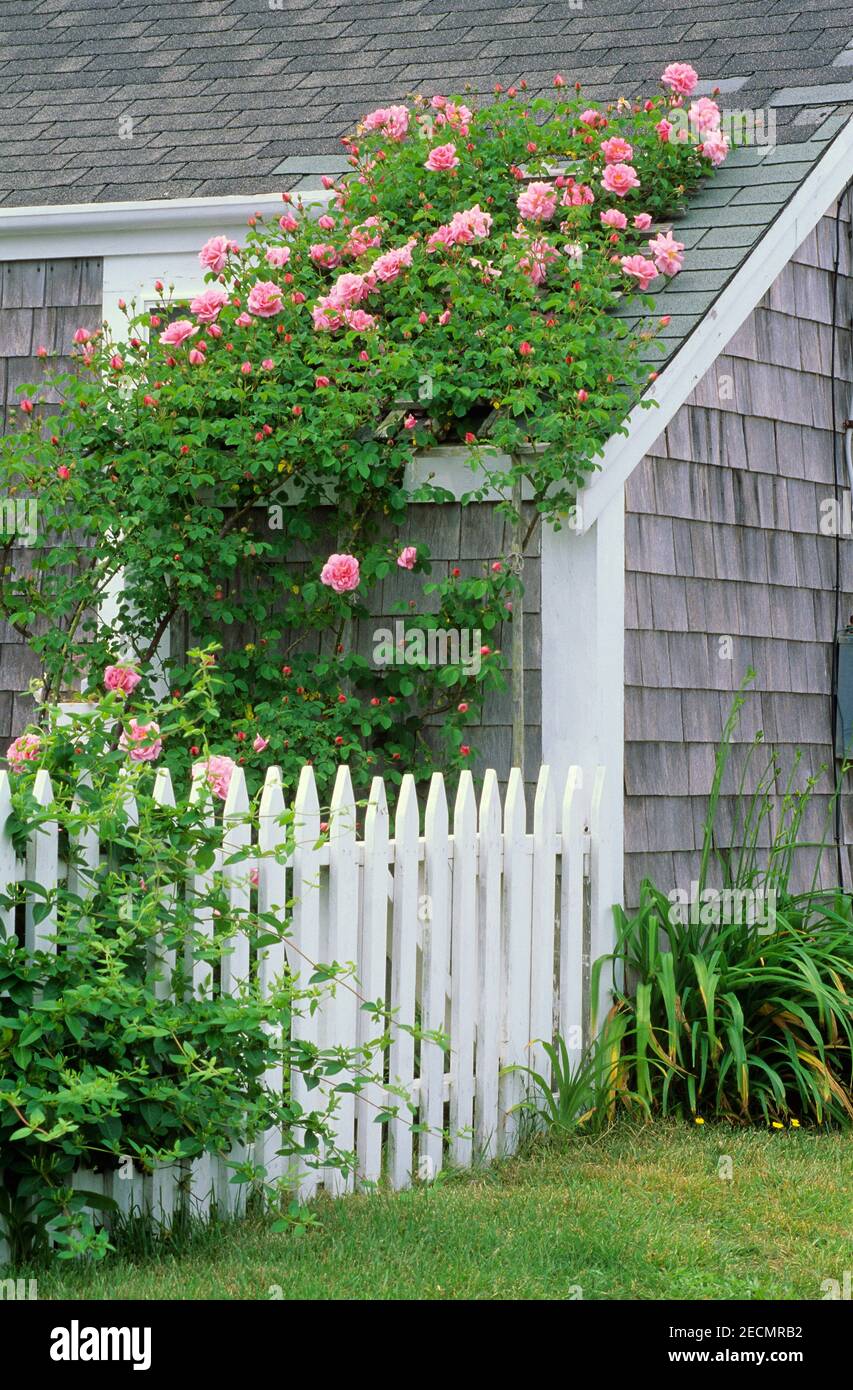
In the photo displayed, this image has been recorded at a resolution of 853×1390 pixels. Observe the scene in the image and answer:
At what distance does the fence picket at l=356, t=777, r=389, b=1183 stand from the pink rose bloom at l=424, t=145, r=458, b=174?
9.27 ft

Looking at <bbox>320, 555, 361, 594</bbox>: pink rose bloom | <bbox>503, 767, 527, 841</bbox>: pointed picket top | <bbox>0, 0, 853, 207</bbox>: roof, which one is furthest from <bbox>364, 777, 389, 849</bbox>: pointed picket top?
<bbox>0, 0, 853, 207</bbox>: roof

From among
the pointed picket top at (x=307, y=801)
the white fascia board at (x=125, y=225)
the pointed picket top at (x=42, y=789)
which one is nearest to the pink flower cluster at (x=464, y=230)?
the white fascia board at (x=125, y=225)

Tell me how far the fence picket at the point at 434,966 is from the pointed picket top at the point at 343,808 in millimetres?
365

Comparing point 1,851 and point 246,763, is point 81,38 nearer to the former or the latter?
point 246,763

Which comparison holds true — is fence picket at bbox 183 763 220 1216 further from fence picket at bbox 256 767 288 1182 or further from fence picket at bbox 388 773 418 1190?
fence picket at bbox 388 773 418 1190

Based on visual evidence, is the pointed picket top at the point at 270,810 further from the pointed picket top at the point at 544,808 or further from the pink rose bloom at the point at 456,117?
the pink rose bloom at the point at 456,117

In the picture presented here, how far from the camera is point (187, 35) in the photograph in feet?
32.4

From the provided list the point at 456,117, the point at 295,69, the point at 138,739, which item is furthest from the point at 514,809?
the point at 295,69

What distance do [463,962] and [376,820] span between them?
66 cm

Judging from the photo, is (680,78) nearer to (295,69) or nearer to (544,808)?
(295,69)

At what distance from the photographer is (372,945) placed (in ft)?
17.3

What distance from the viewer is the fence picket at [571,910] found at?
614cm

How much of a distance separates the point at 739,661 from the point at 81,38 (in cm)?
548

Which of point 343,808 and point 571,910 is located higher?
point 343,808
